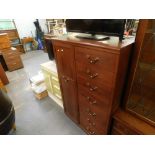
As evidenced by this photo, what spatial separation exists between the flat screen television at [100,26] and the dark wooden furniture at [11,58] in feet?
10.3

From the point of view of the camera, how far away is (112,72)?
92cm

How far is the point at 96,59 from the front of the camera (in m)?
0.98

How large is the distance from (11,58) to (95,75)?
3640 mm

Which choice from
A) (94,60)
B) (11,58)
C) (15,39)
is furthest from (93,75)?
(15,39)

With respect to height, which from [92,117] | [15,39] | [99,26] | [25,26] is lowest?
[92,117]

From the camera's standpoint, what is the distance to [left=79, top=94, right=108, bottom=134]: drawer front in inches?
49.7

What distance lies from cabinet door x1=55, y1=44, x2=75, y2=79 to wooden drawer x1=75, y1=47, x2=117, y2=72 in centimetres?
10

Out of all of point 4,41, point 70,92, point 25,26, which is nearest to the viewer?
point 70,92

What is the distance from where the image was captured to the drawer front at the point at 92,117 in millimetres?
1261

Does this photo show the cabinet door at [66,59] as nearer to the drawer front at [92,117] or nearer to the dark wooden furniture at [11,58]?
the drawer front at [92,117]

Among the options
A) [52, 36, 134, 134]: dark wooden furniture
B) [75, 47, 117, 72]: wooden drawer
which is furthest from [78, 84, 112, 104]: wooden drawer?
[75, 47, 117, 72]: wooden drawer

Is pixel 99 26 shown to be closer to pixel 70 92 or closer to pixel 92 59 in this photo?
pixel 92 59
